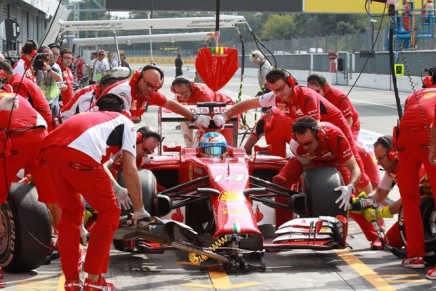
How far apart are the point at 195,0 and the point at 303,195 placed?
145 feet

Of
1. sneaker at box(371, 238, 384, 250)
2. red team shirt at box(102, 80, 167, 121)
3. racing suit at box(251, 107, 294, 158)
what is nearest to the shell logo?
sneaker at box(371, 238, 384, 250)

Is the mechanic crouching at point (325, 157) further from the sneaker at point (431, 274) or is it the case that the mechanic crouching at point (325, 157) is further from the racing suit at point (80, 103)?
the racing suit at point (80, 103)

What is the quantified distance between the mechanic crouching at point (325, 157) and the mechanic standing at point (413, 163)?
A: 65 centimetres

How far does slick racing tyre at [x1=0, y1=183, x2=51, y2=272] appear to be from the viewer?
8.89 metres

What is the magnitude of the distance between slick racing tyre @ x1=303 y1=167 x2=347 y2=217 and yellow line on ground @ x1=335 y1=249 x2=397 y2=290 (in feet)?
1.35

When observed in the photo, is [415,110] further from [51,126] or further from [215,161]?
[51,126]

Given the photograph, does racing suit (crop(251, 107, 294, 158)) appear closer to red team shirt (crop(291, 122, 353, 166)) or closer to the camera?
red team shirt (crop(291, 122, 353, 166))

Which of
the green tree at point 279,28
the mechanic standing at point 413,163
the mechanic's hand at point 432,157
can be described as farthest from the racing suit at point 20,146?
the green tree at point 279,28

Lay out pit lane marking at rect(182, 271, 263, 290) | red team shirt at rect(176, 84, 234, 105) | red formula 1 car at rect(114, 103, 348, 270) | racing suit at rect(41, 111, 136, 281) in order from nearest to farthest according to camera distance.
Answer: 1. racing suit at rect(41, 111, 136, 281)
2. pit lane marking at rect(182, 271, 263, 290)
3. red formula 1 car at rect(114, 103, 348, 270)
4. red team shirt at rect(176, 84, 234, 105)

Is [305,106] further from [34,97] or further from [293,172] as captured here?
[34,97]

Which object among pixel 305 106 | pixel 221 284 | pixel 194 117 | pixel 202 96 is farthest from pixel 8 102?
pixel 202 96

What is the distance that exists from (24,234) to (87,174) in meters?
1.39

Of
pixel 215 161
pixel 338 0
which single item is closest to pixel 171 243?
pixel 215 161

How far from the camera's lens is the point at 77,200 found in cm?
802
